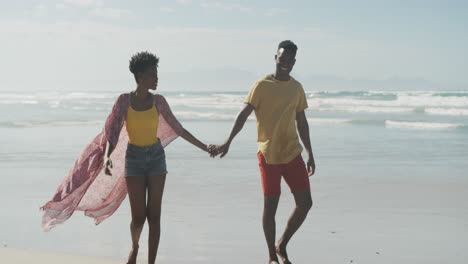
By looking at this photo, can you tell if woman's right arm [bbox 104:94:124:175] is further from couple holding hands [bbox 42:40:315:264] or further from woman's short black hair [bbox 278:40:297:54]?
woman's short black hair [bbox 278:40:297:54]

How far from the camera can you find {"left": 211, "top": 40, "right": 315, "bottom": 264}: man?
555cm

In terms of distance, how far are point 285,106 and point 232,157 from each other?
26.7 ft

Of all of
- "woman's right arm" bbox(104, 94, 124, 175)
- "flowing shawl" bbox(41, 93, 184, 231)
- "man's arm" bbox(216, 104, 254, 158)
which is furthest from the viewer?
"man's arm" bbox(216, 104, 254, 158)

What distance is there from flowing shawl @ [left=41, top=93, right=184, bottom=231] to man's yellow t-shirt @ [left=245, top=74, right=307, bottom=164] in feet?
2.14

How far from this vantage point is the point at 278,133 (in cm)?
557

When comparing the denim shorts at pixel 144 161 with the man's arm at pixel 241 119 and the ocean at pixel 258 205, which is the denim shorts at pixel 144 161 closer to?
the man's arm at pixel 241 119

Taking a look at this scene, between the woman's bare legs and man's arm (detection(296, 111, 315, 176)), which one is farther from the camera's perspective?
man's arm (detection(296, 111, 315, 176))

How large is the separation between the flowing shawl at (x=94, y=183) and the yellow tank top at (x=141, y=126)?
207 millimetres

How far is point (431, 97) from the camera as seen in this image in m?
42.7

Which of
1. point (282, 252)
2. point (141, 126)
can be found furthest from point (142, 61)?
point (282, 252)

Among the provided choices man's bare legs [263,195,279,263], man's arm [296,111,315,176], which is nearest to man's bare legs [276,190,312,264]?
man's bare legs [263,195,279,263]

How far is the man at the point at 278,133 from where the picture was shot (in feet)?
18.2

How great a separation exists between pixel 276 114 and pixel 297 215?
2.75ft

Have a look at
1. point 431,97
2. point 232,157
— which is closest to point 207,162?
point 232,157
